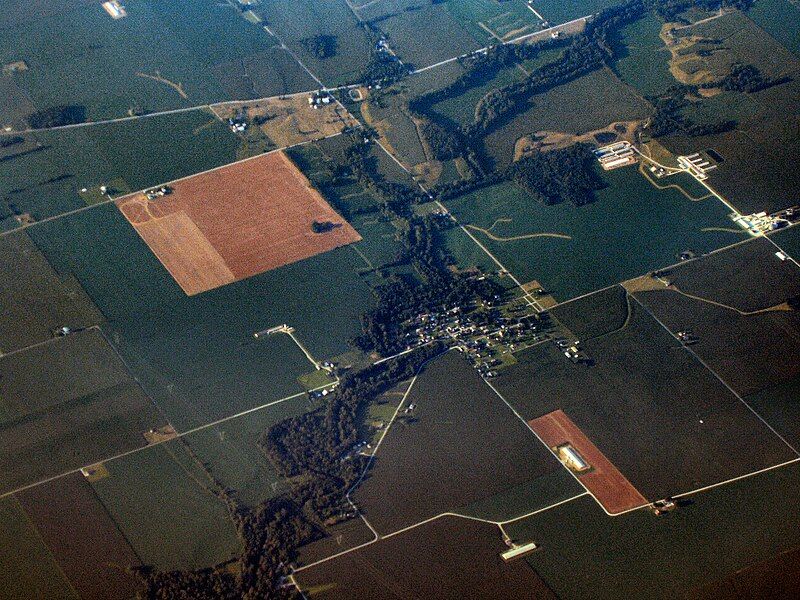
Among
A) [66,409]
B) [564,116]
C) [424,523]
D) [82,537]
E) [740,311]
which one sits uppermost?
[66,409]

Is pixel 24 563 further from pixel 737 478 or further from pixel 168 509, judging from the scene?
pixel 737 478

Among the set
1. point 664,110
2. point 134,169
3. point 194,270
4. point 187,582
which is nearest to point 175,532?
point 187,582

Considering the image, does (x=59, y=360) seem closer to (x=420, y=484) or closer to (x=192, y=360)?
(x=192, y=360)

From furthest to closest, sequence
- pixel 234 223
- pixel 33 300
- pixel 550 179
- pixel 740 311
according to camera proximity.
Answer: pixel 550 179 < pixel 234 223 < pixel 740 311 < pixel 33 300

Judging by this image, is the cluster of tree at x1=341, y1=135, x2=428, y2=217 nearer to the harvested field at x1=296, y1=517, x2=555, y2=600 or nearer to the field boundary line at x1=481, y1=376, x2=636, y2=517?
the field boundary line at x1=481, y1=376, x2=636, y2=517

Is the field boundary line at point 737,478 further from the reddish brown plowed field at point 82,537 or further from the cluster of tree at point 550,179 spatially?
the reddish brown plowed field at point 82,537

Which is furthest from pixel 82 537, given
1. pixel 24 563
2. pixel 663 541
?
pixel 663 541
